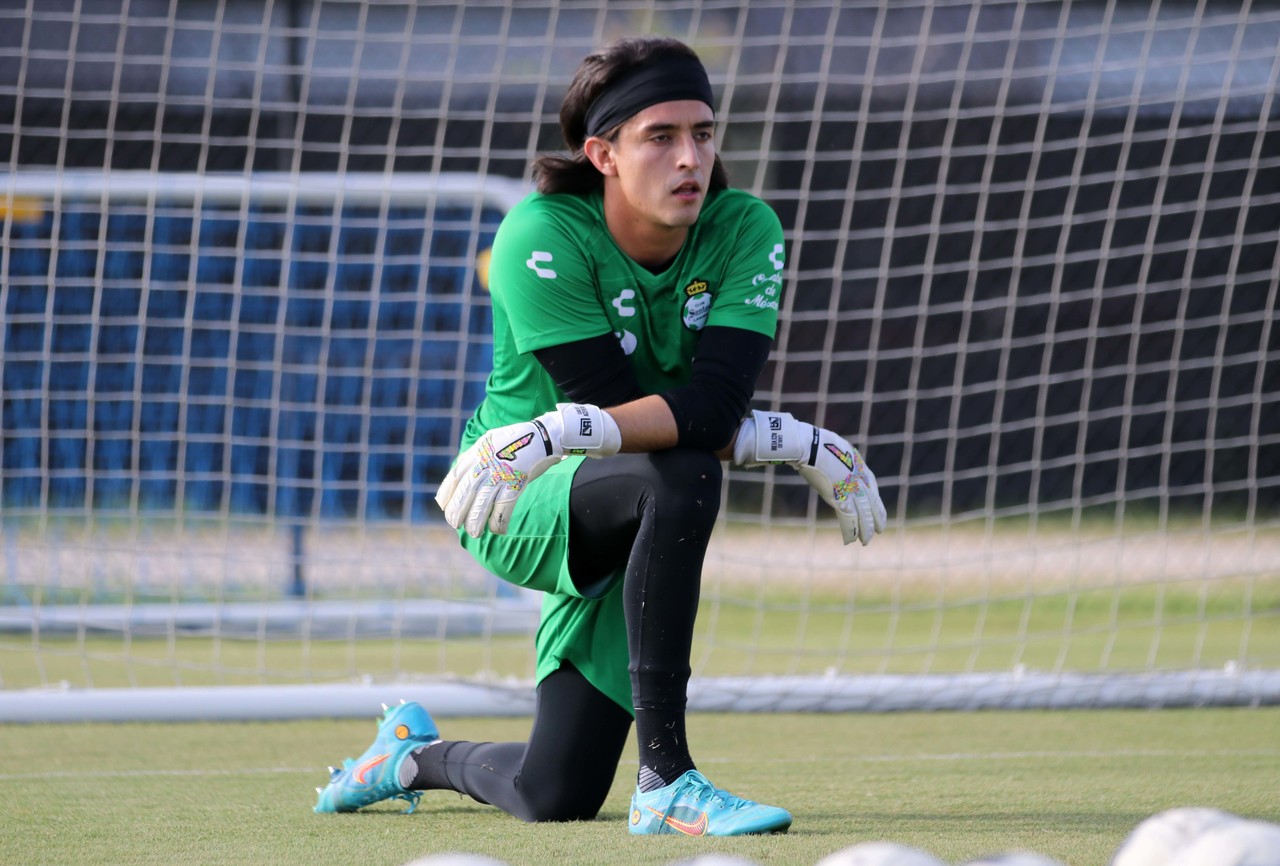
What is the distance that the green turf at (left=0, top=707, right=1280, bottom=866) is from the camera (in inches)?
94.7

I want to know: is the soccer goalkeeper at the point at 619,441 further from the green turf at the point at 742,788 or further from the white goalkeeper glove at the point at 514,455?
the green turf at the point at 742,788

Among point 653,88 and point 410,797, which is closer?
point 653,88

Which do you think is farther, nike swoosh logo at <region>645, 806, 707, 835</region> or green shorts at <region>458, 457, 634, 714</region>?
green shorts at <region>458, 457, 634, 714</region>

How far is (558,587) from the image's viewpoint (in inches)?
108

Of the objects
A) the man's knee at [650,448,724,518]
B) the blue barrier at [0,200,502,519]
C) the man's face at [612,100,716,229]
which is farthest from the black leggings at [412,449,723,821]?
the blue barrier at [0,200,502,519]

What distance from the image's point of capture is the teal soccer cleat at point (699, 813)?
7.92 ft

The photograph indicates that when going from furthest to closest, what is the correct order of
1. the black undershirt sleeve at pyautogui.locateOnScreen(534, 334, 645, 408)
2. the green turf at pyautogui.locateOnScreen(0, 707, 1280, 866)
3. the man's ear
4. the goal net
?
1. the goal net
2. the man's ear
3. the black undershirt sleeve at pyautogui.locateOnScreen(534, 334, 645, 408)
4. the green turf at pyautogui.locateOnScreen(0, 707, 1280, 866)

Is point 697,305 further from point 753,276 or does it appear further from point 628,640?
point 628,640

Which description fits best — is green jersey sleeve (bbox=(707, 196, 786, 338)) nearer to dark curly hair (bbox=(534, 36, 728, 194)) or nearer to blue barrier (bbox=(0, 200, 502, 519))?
dark curly hair (bbox=(534, 36, 728, 194))

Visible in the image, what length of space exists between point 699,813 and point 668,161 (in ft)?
3.58

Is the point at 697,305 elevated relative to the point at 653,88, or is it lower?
lower

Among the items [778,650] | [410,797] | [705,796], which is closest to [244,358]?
[778,650]

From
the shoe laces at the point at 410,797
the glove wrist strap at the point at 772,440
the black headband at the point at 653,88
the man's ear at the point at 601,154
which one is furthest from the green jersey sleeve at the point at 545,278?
the shoe laces at the point at 410,797

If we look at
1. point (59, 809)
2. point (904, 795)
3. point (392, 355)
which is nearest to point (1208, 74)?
point (392, 355)
